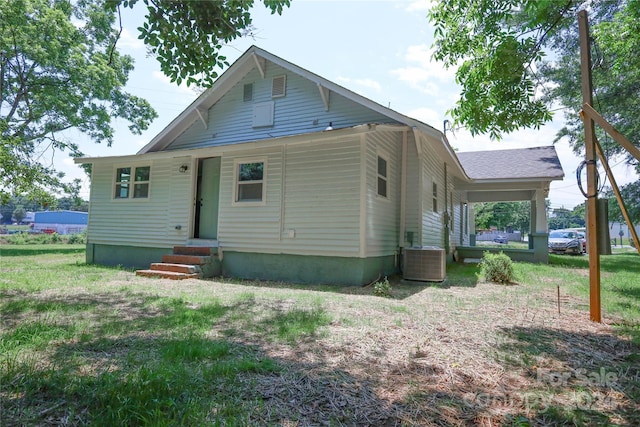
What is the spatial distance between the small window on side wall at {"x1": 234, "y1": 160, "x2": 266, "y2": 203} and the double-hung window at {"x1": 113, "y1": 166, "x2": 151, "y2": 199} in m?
3.39

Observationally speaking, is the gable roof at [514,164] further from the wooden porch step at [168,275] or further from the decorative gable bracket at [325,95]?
the wooden porch step at [168,275]

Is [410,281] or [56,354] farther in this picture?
[410,281]

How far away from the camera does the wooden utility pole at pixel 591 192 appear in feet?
13.8

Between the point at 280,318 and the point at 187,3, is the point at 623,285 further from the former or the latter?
the point at 187,3

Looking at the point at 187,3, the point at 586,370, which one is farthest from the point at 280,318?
the point at 187,3

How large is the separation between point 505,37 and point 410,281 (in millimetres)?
5181

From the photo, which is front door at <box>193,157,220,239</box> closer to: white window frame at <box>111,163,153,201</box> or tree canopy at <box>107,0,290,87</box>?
white window frame at <box>111,163,153,201</box>

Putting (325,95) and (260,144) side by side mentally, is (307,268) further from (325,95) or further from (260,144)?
(325,95)

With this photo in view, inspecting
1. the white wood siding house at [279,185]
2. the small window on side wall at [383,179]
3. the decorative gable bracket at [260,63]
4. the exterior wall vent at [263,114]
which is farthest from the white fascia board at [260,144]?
the decorative gable bracket at [260,63]

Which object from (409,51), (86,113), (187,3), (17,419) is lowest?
(17,419)

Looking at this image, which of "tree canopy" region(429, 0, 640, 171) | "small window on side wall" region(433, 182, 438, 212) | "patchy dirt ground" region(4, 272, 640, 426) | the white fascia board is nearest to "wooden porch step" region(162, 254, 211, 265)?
"patchy dirt ground" region(4, 272, 640, 426)

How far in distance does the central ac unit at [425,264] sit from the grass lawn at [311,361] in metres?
2.12

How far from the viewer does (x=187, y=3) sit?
4.22 m

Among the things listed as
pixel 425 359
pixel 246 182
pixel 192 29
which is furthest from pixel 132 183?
pixel 425 359
